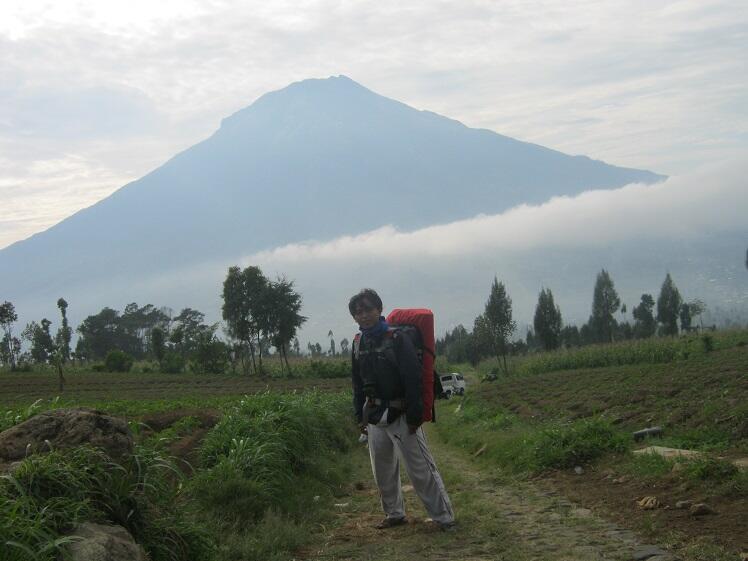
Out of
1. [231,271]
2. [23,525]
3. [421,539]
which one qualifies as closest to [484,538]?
[421,539]

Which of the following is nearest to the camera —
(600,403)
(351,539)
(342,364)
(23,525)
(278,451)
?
(23,525)

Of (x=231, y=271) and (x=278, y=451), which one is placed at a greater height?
(x=231, y=271)

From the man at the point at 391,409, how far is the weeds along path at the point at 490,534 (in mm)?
231

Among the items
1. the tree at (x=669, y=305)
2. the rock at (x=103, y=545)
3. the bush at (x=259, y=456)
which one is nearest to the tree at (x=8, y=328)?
the bush at (x=259, y=456)

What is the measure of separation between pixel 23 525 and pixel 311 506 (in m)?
3.87

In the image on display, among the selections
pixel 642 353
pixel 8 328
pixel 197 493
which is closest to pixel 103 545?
pixel 197 493

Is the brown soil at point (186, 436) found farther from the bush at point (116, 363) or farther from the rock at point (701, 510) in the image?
the bush at point (116, 363)

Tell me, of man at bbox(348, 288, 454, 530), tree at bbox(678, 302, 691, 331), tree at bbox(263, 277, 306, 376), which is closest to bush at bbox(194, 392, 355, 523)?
man at bbox(348, 288, 454, 530)

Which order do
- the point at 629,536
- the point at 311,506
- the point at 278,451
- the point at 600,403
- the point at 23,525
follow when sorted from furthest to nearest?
the point at 600,403 → the point at 278,451 → the point at 311,506 → the point at 629,536 → the point at 23,525

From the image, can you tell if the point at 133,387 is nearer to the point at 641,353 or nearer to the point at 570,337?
the point at 641,353

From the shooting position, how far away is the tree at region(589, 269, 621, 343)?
75875mm

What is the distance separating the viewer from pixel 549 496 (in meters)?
6.99

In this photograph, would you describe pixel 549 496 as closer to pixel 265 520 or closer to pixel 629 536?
pixel 629 536

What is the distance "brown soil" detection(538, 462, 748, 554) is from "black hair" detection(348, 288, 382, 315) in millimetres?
2489
